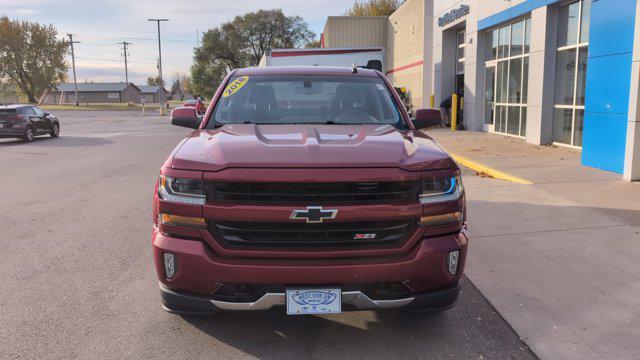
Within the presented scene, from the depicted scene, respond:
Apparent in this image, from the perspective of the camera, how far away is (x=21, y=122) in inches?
770

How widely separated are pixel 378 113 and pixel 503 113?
524 inches

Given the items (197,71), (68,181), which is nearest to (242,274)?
(68,181)

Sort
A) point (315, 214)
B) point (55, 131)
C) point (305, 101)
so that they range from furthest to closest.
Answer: point (55, 131), point (305, 101), point (315, 214)

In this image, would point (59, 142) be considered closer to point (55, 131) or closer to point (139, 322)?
point (55, 131)

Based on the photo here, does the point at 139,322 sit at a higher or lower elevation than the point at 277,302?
lower

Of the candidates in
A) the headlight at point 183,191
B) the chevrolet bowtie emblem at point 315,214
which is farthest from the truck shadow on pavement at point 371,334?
the headlight at point 183,191

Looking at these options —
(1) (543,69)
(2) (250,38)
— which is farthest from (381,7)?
(1) (543,69)

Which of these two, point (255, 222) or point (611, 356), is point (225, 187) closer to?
point (255, 222)

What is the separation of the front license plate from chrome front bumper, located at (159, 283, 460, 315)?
0.04 metres

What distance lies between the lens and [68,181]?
10.1m

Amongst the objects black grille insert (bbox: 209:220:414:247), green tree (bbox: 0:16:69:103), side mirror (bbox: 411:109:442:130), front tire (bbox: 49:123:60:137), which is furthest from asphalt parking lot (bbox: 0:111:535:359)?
green tree (bbox: 0:16:69:103)

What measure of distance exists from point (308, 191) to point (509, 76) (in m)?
14.6

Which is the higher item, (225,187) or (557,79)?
(557,79)

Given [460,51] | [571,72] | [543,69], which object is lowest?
[571,72]
